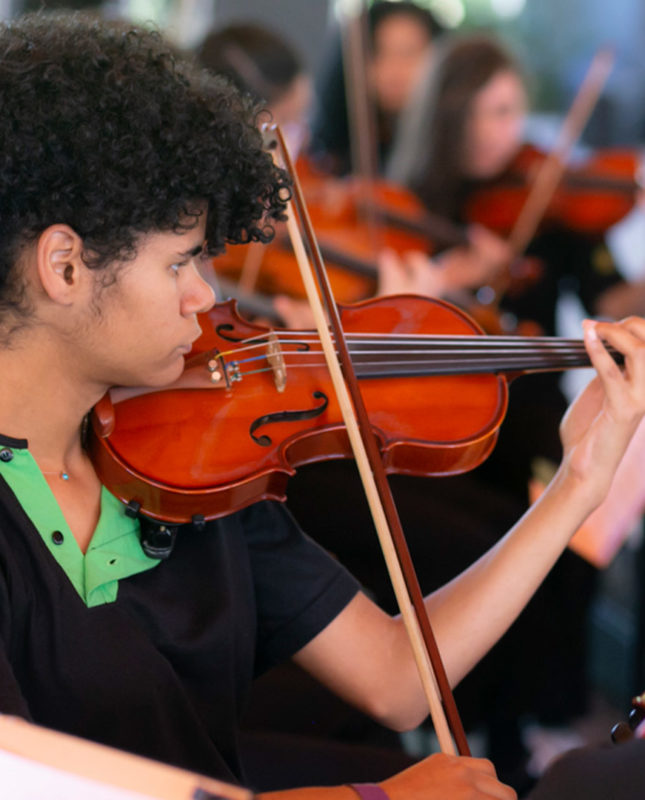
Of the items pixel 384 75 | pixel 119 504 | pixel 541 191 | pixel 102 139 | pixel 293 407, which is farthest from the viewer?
pixel 384 75

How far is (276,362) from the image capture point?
95cm

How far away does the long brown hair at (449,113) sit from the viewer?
7.72ft

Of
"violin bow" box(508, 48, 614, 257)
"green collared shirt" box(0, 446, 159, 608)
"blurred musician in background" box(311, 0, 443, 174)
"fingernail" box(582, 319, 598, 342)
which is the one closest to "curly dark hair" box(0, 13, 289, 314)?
"green collared shirt" box(0, 446, 159, 608)

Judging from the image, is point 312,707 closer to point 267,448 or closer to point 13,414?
point 267,448

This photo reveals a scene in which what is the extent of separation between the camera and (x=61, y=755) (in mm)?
396

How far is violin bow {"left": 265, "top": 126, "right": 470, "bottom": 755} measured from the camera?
73 centimetres

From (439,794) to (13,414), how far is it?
449 mm

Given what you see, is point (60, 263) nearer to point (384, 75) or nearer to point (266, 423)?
point (266, 423)

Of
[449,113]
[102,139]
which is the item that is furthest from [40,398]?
[449,113]

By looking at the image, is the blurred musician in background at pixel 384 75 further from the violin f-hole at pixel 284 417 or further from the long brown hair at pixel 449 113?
the violin f-hole at pixel 284 417

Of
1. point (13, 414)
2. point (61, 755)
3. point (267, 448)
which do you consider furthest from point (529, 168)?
point (61, 755)

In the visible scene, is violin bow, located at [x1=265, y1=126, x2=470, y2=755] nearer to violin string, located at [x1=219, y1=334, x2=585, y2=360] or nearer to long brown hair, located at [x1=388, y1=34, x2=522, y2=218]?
violin string, located at [x1=219, y1=334, x2=585, y2=360]

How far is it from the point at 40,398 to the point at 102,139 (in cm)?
22

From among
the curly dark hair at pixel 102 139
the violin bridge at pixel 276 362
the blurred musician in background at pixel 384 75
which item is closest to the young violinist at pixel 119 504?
the curly dark hair at pixel 102 139
